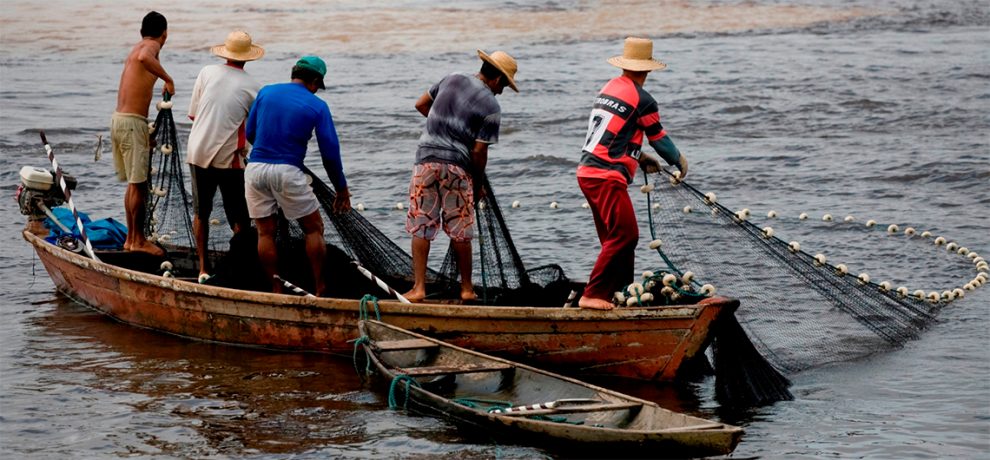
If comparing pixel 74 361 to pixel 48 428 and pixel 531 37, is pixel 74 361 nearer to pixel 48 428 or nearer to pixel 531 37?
pixel 48 428

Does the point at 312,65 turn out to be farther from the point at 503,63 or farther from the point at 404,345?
the point at 404,345

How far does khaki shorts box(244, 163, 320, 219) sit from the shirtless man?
1492mm

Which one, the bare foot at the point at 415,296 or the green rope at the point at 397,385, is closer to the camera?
the green rope at the point at 397,385

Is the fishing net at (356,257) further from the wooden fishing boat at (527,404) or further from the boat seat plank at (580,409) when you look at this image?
the boat seat plank at (580,409)

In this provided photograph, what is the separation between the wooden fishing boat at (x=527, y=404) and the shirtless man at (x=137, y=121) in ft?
8.84

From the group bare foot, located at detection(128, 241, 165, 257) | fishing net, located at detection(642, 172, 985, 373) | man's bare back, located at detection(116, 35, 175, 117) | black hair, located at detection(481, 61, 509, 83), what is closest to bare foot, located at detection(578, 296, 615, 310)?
fishing net, located at detection(642, 172, 985, 373)

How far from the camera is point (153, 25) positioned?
9.53m

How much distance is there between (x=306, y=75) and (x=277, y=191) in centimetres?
77

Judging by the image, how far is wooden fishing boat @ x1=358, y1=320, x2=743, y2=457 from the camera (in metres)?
6.41

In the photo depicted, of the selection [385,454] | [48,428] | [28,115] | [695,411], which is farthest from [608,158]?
[28,115]

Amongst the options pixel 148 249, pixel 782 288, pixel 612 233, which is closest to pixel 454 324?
pixel 612 233

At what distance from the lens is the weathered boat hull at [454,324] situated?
757 centimetres

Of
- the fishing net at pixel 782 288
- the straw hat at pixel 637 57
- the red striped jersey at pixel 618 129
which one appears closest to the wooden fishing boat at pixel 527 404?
the fishing net at pixel 782 288

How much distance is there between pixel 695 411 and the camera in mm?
7574
